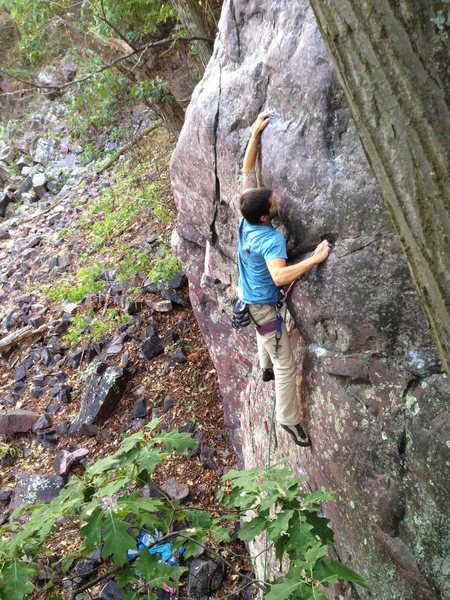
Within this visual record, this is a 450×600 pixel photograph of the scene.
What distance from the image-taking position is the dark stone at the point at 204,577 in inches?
191

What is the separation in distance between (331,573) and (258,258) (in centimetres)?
206

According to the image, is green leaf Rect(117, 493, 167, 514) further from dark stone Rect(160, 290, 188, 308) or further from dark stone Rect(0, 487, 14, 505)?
dark stone Rect(160, 290, 188, 308)

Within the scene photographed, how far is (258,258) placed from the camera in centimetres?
360

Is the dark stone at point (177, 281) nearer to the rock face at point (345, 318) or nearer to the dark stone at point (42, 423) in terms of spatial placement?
the dark stone at point (42, 423)

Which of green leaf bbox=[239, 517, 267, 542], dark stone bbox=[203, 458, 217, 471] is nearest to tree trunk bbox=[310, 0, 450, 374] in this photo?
green leaf bbox=[239, 517, 267, 542]

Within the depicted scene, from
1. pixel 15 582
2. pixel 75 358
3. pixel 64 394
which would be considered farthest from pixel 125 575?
pixel 75 358

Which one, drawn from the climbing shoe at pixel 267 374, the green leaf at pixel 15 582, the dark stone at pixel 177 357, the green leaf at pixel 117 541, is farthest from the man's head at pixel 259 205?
the dark stone at pixel 177 357

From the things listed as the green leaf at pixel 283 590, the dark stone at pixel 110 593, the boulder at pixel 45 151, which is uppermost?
the boulder at pixel 45 151

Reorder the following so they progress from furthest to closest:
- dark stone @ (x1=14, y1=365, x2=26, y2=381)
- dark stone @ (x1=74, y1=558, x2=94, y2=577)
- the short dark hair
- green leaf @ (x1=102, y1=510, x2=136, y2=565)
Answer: dark stone @ (x1=14, y1=365, x2=26, y2=381), dark stone @ (x1=74, y1=558, x2=94, y2=577), the short dark hair, green leaf @ (x1=102, y1=510, x2=136, y2=565)

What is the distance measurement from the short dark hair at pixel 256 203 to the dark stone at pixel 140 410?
401 centimetres

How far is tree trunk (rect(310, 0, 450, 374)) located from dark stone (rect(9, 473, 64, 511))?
5.80 m

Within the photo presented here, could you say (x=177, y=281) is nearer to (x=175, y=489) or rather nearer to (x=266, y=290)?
(x=175, y=489)

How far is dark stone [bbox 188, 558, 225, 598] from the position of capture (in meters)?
4.84

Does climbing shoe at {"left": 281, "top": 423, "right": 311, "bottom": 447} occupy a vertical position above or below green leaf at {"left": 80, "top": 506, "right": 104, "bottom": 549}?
below
